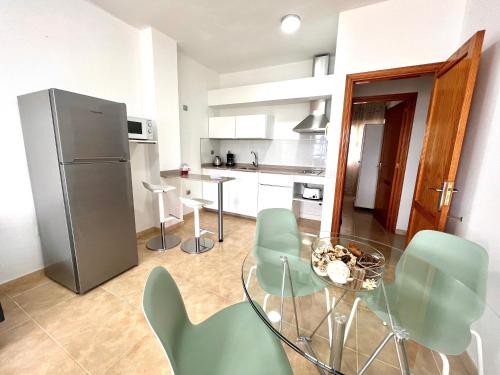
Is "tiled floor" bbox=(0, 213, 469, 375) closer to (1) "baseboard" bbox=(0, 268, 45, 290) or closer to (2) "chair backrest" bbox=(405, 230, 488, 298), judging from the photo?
(1) "baseboard" bbox=(0, 268, 45, 290)

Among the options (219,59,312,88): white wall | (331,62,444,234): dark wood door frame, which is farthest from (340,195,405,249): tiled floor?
(219,59,312,88): white wall

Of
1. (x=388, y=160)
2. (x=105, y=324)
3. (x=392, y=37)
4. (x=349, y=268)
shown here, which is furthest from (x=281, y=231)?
(x=388, y=160)

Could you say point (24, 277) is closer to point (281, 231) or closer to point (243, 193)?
point (281, 231)

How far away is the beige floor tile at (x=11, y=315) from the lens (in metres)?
1.51

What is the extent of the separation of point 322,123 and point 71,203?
10.5ft

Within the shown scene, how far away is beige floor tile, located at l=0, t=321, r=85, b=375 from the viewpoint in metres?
1.23

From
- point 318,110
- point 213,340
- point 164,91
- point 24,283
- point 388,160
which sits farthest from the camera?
point 388,160

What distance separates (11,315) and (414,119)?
4.82 metres

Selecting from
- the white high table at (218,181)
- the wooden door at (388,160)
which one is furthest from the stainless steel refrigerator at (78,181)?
the wooden door at (388,160)

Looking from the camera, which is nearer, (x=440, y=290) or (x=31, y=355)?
(x=440, y=290)

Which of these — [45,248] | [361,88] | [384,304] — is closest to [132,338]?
[45,248]

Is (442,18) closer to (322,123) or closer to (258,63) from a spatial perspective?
(322,123)

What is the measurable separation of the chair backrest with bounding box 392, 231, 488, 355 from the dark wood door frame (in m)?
1.21

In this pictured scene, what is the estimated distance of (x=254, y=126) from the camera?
12.2ft
